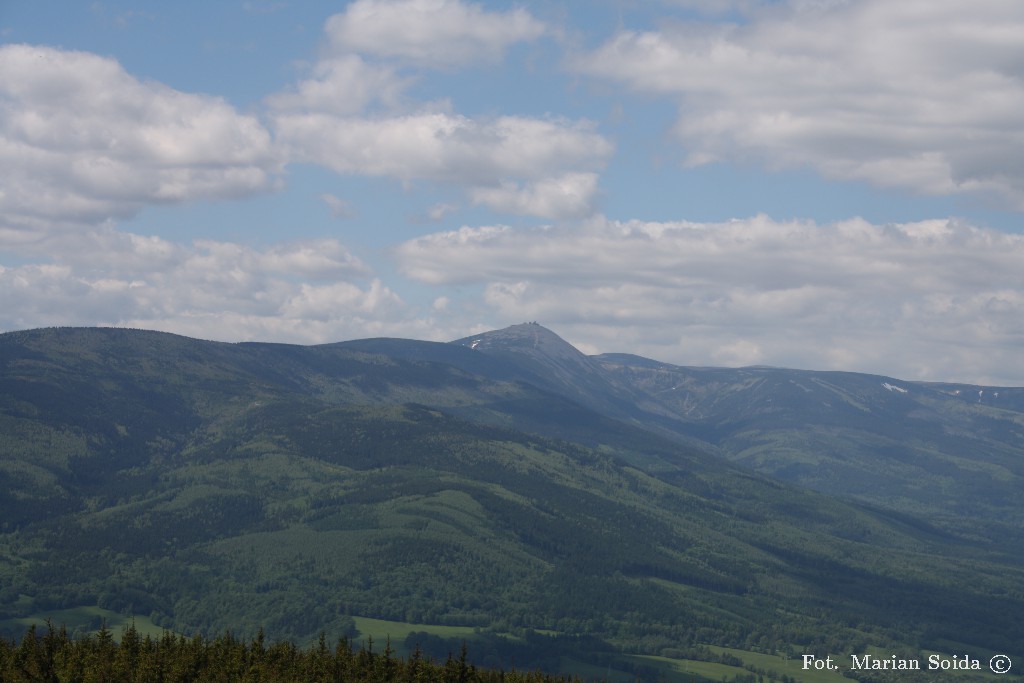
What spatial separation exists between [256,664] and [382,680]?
2107 centimetres

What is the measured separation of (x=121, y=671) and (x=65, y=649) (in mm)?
21006

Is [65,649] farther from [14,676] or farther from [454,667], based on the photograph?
[454,667]

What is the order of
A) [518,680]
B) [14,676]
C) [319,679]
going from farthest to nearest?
[518,680] < [319,679] < [14,676]

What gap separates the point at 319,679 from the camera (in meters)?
183

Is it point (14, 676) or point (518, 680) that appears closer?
point (14, 676)

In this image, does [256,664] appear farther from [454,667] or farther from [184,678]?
[454,667]

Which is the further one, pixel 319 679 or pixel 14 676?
pixel 319 679

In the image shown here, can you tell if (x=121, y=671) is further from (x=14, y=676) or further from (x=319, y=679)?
(x=319, y=679)

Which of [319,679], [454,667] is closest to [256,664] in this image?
[319,679]

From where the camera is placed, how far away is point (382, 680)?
7707 inches

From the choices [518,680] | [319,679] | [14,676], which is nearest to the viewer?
[14,676]

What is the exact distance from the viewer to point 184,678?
606ft

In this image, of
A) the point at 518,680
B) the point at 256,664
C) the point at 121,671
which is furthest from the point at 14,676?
the point at 518,680

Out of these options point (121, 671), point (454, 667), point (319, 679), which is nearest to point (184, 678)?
point (121, 671)
